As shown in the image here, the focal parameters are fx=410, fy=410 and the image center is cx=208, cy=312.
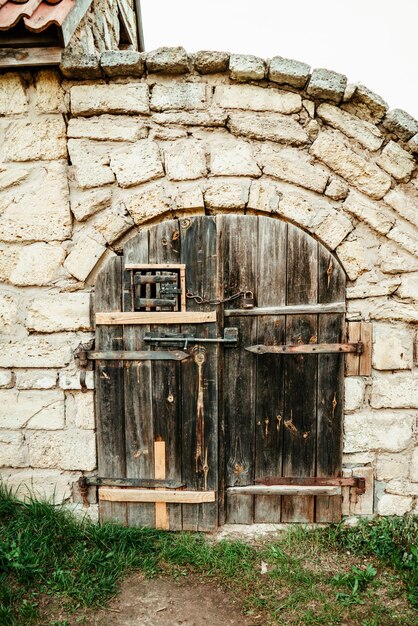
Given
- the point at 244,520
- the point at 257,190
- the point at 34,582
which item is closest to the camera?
the point at 34,582

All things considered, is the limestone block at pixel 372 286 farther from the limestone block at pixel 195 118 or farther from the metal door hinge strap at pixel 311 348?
the limestone block at pixel 195 118

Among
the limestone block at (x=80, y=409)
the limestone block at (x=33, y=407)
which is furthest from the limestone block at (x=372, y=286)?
the limestone block at (x=33, y=407)

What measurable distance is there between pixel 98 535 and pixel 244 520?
1.00 m

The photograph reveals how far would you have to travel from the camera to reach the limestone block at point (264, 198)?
2668 millimetres

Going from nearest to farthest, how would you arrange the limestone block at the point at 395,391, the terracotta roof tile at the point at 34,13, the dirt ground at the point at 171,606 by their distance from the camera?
the dirt ground at the point at 171,606, the terracotta roof tile at the point at 34,13, the limestone block at the point at 395,391

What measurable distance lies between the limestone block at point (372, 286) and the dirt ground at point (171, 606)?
6.59ft

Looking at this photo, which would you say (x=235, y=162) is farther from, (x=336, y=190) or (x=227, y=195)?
(x=336, y=190)

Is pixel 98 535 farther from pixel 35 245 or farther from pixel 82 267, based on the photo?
pixel 35 245

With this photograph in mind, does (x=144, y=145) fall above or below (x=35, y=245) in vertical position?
above

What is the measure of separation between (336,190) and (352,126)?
43 cm

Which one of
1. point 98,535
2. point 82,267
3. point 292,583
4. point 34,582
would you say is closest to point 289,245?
point 82,267

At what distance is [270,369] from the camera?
278 centimetres

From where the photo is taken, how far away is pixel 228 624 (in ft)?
7.33

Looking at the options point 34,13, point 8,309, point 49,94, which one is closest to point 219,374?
point 8,309
